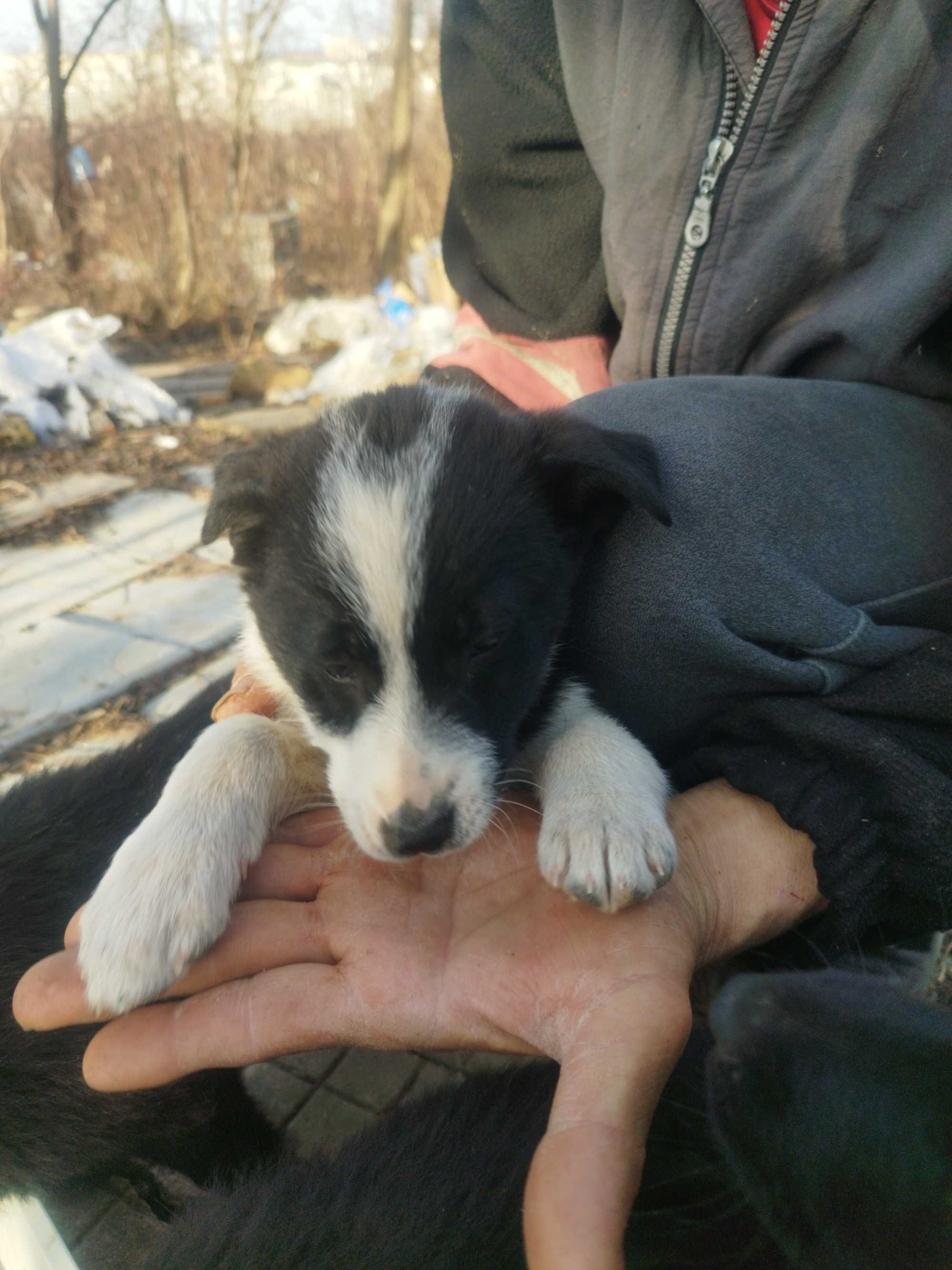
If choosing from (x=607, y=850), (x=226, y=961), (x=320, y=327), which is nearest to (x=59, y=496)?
(x=226, y=961)

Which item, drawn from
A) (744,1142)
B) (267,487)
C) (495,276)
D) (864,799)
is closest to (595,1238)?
(744,1142)

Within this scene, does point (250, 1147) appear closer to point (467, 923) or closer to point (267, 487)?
point (467, 923)

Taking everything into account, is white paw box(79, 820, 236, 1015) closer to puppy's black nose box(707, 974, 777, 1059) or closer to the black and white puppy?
the black and white puppy

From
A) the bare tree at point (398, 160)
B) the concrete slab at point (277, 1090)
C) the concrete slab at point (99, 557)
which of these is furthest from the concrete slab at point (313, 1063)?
the bare tree at point (398, 160)

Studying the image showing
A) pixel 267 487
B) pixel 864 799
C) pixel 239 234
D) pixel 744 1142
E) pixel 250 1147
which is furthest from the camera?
pixel 239 234

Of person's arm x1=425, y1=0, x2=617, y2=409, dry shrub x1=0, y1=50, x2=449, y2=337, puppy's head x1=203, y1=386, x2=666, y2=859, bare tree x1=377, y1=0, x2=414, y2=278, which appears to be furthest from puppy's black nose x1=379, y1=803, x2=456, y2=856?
bare tree x1=377, y1=0, x2=414, y2=278
